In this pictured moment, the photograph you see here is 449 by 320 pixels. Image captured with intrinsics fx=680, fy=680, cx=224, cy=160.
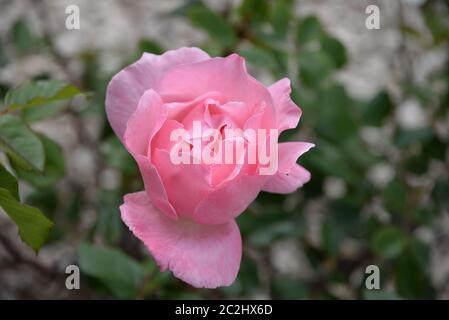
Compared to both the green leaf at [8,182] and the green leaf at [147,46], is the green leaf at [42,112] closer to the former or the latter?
the green leaf at [8,182]

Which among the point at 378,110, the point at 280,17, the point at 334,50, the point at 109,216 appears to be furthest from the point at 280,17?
the point at 109,216

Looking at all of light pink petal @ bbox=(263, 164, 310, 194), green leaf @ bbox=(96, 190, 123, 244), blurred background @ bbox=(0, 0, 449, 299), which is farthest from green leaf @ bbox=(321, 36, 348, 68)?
light pink petal @ bbox=(263, 164, 310, 194)

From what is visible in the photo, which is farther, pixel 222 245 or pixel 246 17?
pixel 246 17

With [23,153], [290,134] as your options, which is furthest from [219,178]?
[290,134]

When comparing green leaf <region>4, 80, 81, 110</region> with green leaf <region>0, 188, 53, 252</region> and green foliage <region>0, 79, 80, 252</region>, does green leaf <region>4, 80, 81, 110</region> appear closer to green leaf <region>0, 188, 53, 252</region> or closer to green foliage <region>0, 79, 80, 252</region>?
green foliage <region>0, 79, 80, 252</region>

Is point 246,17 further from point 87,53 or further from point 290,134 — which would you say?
point 87,53

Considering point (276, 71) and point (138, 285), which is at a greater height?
point (276, 71)
